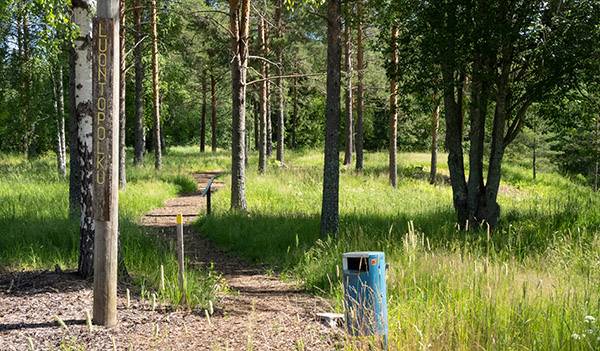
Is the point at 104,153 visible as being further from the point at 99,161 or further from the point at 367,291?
the point at 367,291

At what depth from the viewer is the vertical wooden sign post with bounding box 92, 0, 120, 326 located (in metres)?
4.35

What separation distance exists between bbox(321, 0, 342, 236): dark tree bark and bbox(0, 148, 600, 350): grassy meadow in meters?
0.68

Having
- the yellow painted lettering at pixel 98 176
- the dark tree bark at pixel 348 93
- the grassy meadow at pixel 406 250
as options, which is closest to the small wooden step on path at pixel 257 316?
the grassy meadow at pixel 406 250

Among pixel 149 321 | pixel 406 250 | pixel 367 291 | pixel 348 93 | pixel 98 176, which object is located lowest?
pixel 149 321

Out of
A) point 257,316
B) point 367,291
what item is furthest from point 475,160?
point 367,291

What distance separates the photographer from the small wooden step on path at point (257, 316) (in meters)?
4.27

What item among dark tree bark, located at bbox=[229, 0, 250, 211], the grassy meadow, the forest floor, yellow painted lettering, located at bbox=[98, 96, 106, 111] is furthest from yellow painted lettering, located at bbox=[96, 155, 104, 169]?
dark tree bark, located at bbox=[229, 0, 250, 211]

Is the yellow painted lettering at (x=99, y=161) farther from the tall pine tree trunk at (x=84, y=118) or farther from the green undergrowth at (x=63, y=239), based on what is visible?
the green undergrowth at (x=63, y=239)

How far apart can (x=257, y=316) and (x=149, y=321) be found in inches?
46.3

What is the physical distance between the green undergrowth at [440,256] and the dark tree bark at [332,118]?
664mm

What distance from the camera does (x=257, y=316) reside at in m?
5.21

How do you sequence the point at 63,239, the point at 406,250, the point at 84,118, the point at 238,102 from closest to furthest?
the point at 84,118 < the point at 406,250 < the point at 63,239 < the point at 238,102

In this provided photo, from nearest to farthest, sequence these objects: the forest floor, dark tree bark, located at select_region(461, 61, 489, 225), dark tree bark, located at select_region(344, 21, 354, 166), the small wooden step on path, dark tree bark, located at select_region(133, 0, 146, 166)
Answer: the forest floor, the small wooden step on path, dark tree bark, located at select_region(461, 61, 489, 225), dark tree bark, located at select_region(133, 0, 146, 166), dark tree bark, located at select_region(344, 21, 354, 166)

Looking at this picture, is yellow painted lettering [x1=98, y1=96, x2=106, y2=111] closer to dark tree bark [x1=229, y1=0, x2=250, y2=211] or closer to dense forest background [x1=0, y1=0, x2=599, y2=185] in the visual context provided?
dense forest background [x1=0, y1=0, x2=599, y2=185]
